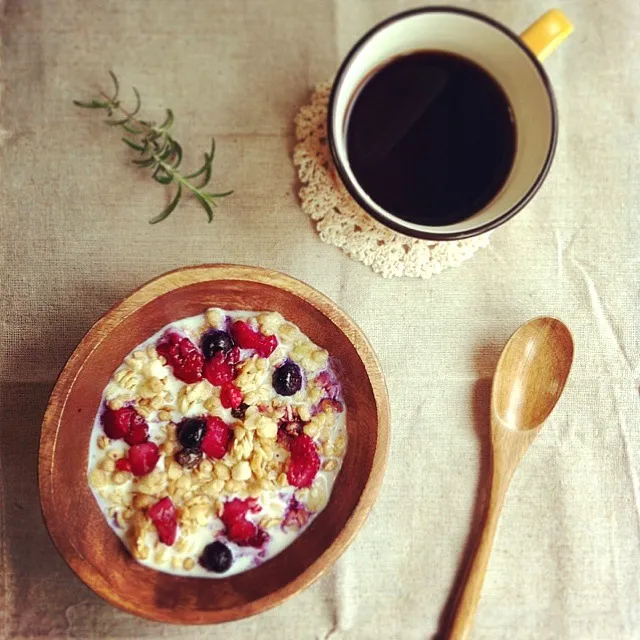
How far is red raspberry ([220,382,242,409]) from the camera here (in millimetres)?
774

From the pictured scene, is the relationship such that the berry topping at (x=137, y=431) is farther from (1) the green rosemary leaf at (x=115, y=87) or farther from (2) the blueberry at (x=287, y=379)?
(1) the green rosemary leaf at (x=115, y=87)

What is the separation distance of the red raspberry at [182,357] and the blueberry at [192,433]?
49mm

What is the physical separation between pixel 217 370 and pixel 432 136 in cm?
37

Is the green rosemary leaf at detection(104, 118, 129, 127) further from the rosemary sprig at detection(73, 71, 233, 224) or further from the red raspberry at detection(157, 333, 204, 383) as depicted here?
the red raspberry at detection(157, 333, 204, 383)

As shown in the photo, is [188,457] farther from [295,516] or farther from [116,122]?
[116,122]

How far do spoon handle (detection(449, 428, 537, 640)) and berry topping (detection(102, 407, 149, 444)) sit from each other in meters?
0.42

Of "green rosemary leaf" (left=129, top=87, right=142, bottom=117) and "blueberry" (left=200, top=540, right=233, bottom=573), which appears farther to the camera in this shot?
"green rosemary leaf" (left=129, top=87, right=142, bottom=117)

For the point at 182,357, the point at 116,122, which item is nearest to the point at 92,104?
the point at 116,122

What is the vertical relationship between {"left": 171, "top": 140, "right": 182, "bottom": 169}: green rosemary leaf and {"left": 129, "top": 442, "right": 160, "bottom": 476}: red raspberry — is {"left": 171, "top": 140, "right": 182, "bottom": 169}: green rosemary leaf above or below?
A: above

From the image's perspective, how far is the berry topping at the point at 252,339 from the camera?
0.78 m

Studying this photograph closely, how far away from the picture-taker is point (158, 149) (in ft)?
2.85

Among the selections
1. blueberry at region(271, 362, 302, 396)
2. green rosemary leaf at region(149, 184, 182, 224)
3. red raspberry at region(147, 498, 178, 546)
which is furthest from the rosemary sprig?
red raspberry at region(147, 498, 178, 546)

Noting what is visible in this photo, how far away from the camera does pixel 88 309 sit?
86cm

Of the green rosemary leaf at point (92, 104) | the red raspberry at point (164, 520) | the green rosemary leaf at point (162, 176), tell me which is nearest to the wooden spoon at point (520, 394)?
the red raspberry at point (164, 520)
